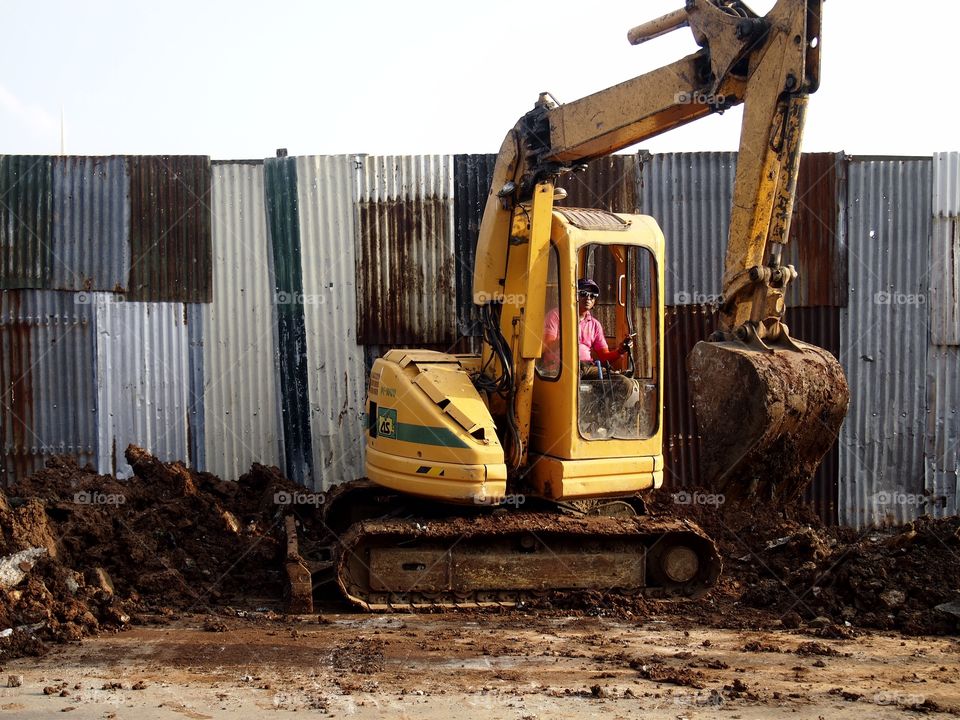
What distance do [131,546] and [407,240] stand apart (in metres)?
4.70

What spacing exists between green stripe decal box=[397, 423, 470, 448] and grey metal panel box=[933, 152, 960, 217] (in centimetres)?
683

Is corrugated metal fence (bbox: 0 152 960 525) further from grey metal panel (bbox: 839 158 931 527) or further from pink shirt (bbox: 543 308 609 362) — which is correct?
pink shirt (bbox: 543 308 609 362)

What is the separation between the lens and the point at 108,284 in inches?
442

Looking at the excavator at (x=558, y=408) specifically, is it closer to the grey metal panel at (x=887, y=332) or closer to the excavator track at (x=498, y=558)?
the excavator track at (x=498, y=558)

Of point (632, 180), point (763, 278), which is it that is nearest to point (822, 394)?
point (763, 278)

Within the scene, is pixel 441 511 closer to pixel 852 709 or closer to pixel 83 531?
pixel 83 531

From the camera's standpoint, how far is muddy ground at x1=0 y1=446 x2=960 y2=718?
5.65 m

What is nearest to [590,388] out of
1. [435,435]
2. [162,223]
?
[435,435]

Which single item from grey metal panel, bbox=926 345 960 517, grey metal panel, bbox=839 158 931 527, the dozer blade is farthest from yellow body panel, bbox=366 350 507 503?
grey metal panel, bbox=926 345 960 517

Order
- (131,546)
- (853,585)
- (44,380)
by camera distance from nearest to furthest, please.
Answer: (853,585)
(131,546)
(44,380)

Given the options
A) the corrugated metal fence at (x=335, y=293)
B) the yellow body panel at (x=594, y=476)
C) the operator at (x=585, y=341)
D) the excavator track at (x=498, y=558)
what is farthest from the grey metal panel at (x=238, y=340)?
the operator at (x=585, y=341)

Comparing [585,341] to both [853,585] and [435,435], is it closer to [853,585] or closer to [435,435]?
[435,435]

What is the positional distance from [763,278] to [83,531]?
19.7ft

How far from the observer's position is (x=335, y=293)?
1127 centimetres
